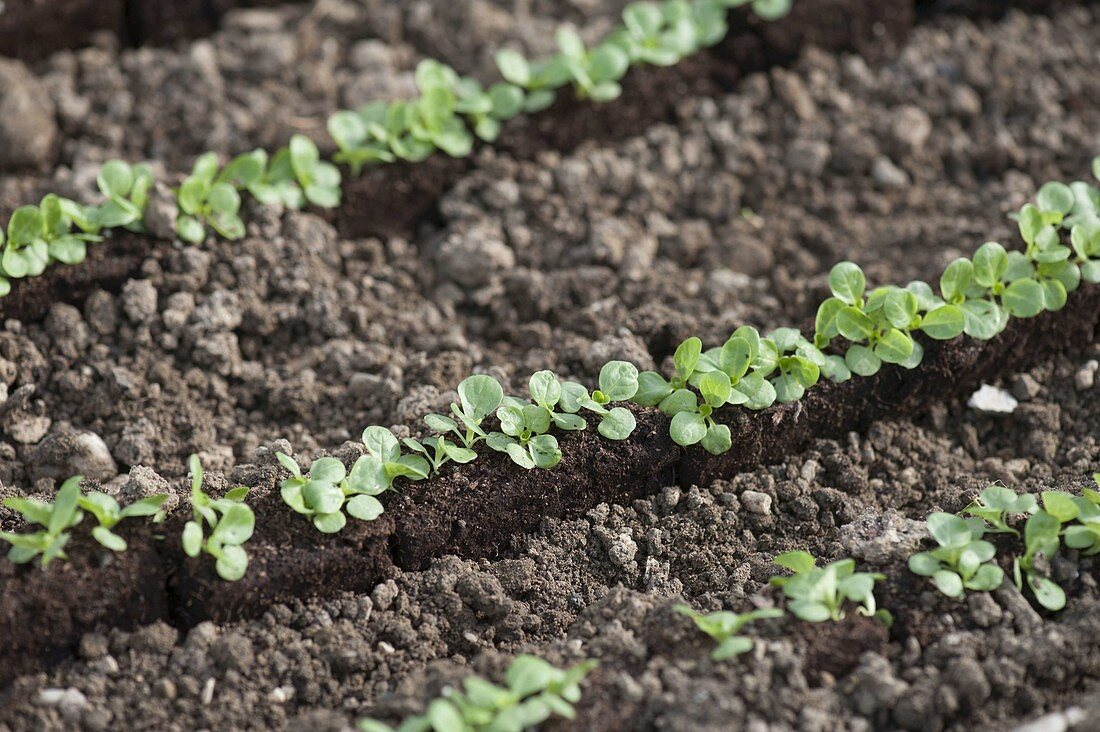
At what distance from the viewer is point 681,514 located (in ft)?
8.48

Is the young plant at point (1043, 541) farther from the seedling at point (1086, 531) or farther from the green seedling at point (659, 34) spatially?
the green seedling at point (659, 34)

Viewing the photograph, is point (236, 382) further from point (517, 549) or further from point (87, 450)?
point (517, 549)

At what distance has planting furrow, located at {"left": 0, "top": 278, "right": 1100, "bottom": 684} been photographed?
2.22m

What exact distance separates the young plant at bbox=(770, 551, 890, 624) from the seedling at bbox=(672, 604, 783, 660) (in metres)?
0.05

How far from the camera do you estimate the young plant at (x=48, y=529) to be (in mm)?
2189

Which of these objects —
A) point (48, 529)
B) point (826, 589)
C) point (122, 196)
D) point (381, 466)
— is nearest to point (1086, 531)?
point (826, 589)

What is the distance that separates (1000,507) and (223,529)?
1481mm

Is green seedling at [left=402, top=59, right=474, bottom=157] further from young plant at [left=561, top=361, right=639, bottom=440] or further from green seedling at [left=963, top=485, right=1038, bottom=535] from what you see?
green seedling at [left=963, top=485, right=1038, bottom=535]

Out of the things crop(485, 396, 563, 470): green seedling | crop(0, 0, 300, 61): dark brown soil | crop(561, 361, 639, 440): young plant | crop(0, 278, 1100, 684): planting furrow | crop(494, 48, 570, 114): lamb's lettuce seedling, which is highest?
crop(494, 48, 570, 114): lamb's lettuce seedling

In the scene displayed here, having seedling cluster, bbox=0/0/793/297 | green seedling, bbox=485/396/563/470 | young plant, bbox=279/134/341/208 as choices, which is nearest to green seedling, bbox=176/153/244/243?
seedling cluster, bbox=0/0/793/297

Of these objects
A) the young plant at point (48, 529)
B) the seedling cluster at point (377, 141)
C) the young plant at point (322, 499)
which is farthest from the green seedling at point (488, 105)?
the young plant at point (48, 529)

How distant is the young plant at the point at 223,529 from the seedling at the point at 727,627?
814mm

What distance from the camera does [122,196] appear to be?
3.00 metres

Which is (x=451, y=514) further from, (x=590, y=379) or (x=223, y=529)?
(x=590, y=379)
